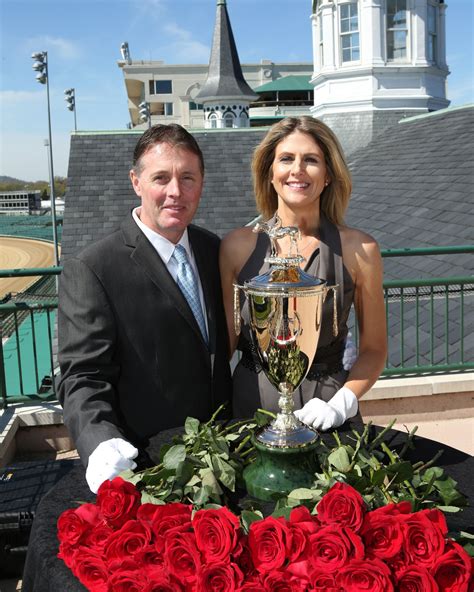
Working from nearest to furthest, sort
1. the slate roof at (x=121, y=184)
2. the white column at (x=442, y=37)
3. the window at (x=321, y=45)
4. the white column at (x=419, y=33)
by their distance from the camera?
the slate roof at (x=121, y=184), the white column at (x=419, y=33), the white column at (x=442, y=37), the window at (x=321, y=45)

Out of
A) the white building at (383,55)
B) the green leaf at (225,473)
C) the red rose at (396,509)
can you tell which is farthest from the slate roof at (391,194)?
the red rose at (396,509)

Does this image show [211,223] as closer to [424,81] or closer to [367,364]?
[424,81]

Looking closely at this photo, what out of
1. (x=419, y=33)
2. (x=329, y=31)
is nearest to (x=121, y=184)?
(x=329, y=31)

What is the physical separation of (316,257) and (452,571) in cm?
152

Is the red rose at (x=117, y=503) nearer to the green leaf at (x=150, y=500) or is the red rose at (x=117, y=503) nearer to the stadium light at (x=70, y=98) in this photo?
the green leaf at (x=150, y=500)

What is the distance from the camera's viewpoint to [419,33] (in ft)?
65.0

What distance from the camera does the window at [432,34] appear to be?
20.4m

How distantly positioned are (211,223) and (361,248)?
1414cm

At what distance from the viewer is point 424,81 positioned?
2025 centimetres

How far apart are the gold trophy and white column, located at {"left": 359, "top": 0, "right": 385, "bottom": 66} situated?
62.7 feet

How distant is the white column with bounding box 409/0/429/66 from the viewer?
1977 cm

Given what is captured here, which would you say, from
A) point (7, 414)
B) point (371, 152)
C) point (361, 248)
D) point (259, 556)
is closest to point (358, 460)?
point (259, 556)

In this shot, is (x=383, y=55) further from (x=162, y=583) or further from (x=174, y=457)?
(x=162, y=583)

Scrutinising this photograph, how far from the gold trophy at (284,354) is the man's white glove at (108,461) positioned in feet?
1.21
